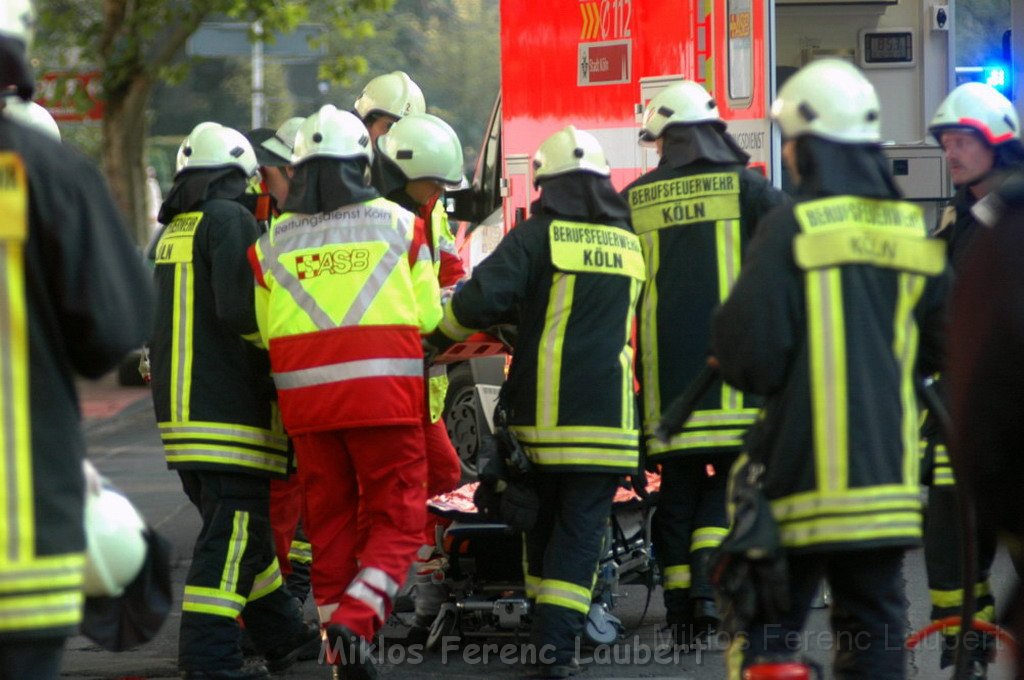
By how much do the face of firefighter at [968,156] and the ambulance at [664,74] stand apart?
1104 millimetres

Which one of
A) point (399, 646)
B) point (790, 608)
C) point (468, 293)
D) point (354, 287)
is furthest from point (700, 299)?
point (790, 608)

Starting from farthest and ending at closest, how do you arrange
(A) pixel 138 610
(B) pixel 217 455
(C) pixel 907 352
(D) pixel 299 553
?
(D) pixel 299 553 → (B) pixel 217 455 → (C) pixel 907 352 → (A) pixel 138 610

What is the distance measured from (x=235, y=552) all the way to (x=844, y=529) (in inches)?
102

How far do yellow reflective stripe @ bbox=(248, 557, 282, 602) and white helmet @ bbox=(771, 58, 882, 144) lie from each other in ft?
9.63

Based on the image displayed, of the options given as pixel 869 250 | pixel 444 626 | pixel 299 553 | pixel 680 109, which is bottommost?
pixel 444 626

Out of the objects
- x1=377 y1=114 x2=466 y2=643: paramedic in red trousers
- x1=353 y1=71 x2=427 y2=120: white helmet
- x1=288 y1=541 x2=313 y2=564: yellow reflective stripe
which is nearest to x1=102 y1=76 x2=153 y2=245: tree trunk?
x1=353 y1=71 x2=427 y2=120: white helmet

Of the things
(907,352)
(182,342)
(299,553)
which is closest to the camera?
(907,352)

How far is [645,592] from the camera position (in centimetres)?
823

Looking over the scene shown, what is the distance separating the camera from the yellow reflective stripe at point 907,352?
14.8 feet

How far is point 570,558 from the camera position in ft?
20.6

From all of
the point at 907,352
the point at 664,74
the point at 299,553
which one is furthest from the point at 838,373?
the point at 664,74

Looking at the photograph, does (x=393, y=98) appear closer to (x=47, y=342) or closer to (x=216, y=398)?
(x=216, y=398)

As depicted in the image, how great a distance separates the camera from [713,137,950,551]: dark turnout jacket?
4371 mm

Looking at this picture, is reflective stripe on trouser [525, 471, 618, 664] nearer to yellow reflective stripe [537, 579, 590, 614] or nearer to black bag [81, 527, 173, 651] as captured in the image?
yellow reflective stripe [537, 579, 590, 614]
